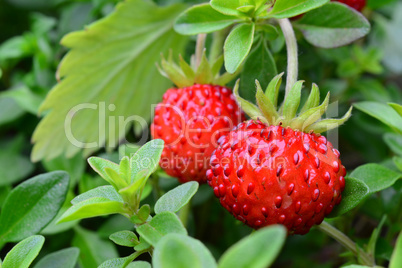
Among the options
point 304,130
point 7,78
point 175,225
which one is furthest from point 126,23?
point 175,225

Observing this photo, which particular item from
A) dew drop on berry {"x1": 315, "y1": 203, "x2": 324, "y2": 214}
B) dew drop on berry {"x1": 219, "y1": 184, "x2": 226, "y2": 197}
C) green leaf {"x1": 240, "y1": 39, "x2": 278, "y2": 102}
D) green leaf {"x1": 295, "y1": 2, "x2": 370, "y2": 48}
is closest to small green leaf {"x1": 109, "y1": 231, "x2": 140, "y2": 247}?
dew drop on berry {"x1": 219, "y1": 184, "x2": 226, "y2": 197}

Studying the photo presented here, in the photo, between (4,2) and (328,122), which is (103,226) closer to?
(328,122)

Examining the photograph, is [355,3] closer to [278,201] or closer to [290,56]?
[290,56]

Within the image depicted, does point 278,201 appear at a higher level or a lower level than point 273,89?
lower

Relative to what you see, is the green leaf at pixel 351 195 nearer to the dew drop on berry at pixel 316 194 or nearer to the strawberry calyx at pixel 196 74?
the dew drop on berry at pixel 316 194

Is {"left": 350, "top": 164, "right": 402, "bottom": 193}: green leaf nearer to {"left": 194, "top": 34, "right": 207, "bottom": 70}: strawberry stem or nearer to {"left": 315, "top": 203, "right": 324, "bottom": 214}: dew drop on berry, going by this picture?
{"left": 315, "top": 203, "right": 324, "bottom": 214}: dew drop on berry

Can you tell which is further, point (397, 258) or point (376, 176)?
point (376, 176)

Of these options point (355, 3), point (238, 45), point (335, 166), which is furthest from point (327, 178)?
point (355, 3)
